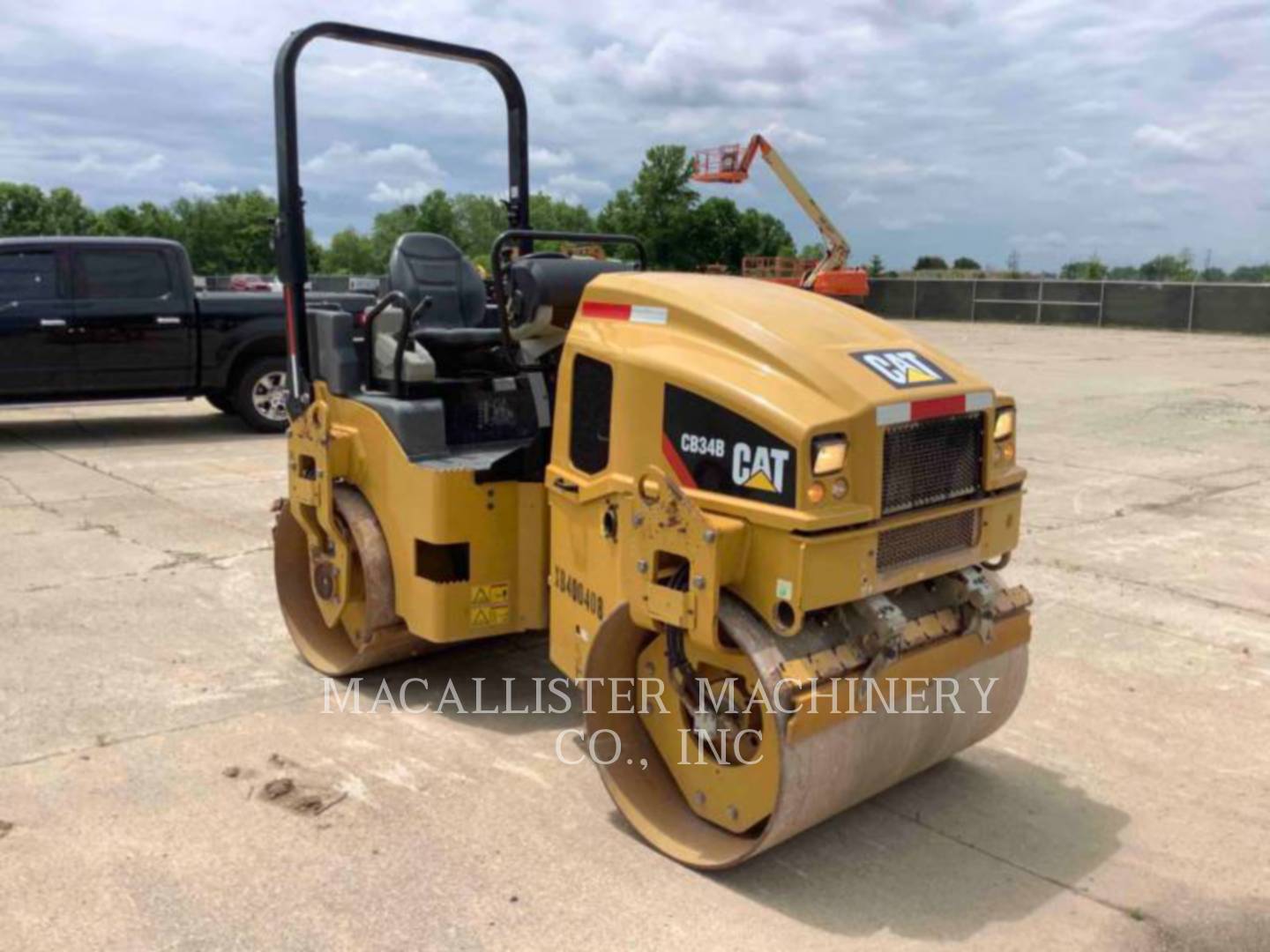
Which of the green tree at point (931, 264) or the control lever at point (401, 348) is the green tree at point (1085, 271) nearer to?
the green tree at point (931, 264)

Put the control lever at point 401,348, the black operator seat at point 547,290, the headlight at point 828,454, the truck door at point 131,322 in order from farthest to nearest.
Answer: the truck door at point 131,322
the control lever at point 401,348
the black operator seat at point 547,290
the headlight at point 828,454

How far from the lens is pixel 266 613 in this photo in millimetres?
5746

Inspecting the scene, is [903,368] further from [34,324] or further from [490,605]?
[34,324]

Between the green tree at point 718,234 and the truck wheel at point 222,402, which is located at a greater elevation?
the green tree at point 718,234

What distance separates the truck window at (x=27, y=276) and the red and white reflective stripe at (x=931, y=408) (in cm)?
996

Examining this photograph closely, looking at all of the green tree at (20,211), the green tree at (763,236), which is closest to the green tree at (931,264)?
the green tree at (763,236)

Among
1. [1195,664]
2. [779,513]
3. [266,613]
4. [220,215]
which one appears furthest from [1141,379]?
[220,215]

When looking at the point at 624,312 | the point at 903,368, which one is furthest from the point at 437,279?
the point at 903,368

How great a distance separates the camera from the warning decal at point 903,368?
3188 millimetres

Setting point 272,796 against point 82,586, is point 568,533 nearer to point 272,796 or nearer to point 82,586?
point 272,796

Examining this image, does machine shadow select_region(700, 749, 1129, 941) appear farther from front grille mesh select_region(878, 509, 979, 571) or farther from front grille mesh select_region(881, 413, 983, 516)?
front grille mesh select_region(881, 413, 983, 516)

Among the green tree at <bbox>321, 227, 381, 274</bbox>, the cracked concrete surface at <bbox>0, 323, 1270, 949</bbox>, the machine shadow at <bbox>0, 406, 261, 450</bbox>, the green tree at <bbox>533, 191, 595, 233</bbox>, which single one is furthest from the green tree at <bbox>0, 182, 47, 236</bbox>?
the cracked concrete surface at <bbox>0, 323, 1270, 949</bbox>

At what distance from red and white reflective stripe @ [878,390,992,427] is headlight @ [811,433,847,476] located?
14 cm

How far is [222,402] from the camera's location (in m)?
12.3
